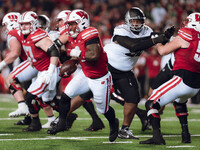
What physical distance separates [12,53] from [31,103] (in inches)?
31.2

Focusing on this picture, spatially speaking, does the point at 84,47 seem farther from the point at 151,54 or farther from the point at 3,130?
the point at 151,54

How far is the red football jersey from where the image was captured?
17.0 feet

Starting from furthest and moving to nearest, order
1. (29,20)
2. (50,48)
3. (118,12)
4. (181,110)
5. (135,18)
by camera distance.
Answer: (118,12), (29,20), (50,48), (135,18), (181,110)

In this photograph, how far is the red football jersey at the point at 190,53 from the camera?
17.0 ft

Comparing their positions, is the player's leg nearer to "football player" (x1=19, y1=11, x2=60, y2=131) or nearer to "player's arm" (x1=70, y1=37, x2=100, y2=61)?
"player's arm" (x1=70, y1=37, x2=100, y2=61)

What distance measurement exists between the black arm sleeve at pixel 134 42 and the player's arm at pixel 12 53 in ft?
5.00

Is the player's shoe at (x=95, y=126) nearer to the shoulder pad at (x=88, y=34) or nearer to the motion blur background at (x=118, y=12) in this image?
the shoulder pad at (x=88, y=34)

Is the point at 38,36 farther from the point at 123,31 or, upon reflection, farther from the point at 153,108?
the point at 153,108

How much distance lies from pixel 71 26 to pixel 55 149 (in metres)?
1.44

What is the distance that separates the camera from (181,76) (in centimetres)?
522

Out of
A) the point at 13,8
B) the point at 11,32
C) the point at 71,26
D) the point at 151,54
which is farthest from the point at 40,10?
the point at 71,26

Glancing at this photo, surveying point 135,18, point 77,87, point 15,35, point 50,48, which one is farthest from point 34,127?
point 135,18

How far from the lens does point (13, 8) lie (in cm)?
1545

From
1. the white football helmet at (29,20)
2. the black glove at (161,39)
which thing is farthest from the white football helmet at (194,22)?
the white football helmet at (29,20)
